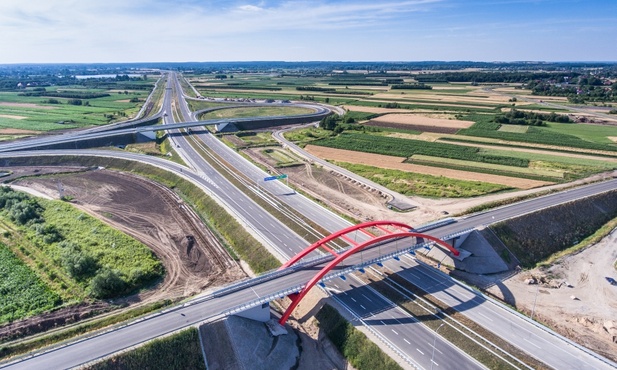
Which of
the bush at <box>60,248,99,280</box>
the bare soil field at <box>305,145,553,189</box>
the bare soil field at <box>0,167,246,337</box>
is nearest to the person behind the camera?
the bare soil field at <box>0,167,246,337</box>

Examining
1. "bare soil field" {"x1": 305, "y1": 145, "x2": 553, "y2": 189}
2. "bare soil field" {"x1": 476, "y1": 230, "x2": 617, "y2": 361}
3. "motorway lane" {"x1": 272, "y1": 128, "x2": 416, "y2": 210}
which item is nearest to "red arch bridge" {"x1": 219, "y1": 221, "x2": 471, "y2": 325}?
"bare soil field" {"x1": 476, "y1": 230, "x2": 617, "y2": 361}

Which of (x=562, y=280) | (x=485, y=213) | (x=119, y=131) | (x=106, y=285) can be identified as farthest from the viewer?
(x=119, y=131)

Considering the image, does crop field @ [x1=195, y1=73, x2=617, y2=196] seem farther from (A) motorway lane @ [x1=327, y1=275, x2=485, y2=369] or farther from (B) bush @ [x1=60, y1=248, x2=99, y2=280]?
(B) bush @ [x1=60, y1=248, x2=99, y2=280]

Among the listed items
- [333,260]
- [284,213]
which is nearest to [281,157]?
[284,213]

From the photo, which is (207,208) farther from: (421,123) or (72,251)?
(421,123)

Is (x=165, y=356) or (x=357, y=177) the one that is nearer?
(x=165, y=356)

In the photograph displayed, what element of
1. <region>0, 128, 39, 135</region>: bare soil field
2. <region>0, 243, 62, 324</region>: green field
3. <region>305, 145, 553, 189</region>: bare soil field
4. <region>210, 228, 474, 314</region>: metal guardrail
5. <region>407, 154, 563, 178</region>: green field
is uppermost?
<region>0, 128, 39, 135</region>: bare soil field
